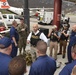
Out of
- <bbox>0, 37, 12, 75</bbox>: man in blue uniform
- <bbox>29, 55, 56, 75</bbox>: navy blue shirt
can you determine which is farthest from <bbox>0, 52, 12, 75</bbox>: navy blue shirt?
<bbox>29, 55, 56, 75</bbox>: navy blue shirt

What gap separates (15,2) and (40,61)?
6943cm

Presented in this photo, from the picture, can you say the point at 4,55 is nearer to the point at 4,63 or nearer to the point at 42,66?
the point at 4,63

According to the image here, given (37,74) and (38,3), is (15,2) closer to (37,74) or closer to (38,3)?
(38,3)

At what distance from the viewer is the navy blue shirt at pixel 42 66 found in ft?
16.4

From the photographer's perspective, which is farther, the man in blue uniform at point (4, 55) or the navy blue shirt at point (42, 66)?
the navy blue shirt at point (42, 66)

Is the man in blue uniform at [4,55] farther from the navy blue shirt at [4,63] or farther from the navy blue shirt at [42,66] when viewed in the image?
the navy blue shirt at [42,66]

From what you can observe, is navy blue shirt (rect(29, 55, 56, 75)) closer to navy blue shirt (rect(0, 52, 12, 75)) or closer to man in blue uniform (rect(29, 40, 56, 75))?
man in blue uniform (rect(29, 40, 56, 75))

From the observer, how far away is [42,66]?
504 cm

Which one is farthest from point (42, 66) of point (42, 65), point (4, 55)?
point (4, 55)

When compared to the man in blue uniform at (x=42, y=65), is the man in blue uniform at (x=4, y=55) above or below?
above

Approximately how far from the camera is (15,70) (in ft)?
11.5

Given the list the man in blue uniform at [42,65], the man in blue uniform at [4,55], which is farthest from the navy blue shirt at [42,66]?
the man in blue uniform at [4,55]

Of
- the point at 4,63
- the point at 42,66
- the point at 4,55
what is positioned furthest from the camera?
the point at 42,66

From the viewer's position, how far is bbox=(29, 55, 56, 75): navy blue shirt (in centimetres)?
501
